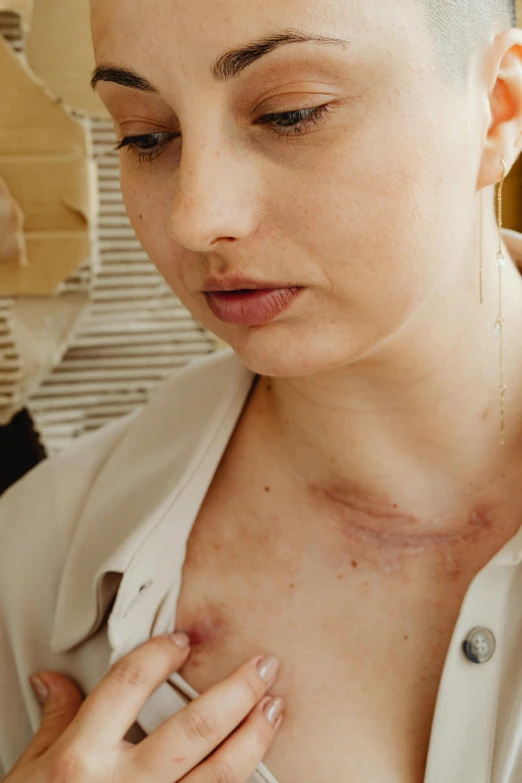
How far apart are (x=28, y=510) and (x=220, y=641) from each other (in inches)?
13.0

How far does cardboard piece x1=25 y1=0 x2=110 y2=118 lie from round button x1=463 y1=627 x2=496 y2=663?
0.89 metres

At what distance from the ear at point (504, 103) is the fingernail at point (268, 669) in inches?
21.0

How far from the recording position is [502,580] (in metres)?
0.83

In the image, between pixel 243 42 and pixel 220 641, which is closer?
pixel 243 42

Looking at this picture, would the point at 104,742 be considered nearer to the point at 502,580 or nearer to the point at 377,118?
the point at 502,580

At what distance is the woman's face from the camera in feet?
2.25

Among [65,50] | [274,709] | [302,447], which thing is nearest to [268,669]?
[274,709]

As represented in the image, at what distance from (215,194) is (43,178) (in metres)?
0.60

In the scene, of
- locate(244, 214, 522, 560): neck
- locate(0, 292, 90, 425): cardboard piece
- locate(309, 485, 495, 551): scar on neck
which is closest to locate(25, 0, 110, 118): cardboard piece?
locate(0, 292, 90, 425): cardboard piece

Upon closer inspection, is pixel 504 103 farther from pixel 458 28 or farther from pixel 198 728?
pixel 198 728

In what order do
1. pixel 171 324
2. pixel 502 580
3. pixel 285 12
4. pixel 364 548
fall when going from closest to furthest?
pixel 285 12 → pixel 502 580 → pixel 364 548 → pixel 171 324

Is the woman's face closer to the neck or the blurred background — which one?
the neck

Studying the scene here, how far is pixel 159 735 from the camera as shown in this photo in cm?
84

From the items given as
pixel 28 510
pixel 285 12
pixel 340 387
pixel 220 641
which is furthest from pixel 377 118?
pixel 28 510
